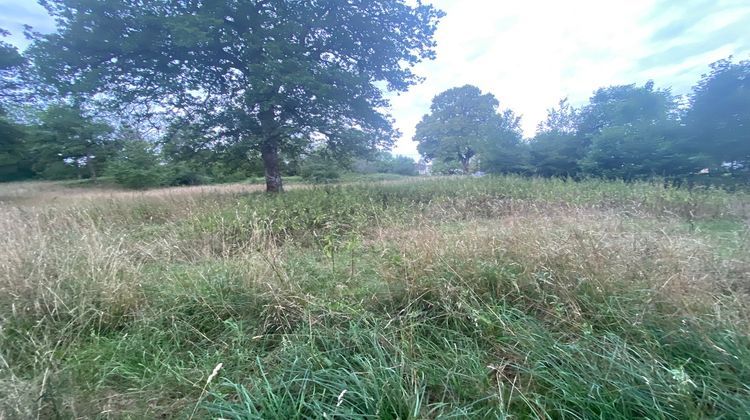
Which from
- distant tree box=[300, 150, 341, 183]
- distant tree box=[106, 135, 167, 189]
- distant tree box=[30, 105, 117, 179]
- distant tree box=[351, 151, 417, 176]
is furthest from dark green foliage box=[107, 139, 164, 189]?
distant tree box=[351, 151, 417, 176]

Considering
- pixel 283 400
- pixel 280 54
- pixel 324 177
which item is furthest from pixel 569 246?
pixel 324 177

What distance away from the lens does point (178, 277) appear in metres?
2.60

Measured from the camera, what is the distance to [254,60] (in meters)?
9.05

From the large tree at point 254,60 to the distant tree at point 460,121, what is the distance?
2320cm

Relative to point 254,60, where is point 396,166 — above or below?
below

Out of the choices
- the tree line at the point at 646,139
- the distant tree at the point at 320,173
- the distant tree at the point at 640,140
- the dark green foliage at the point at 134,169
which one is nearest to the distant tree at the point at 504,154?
the tree line at the point at 646,139

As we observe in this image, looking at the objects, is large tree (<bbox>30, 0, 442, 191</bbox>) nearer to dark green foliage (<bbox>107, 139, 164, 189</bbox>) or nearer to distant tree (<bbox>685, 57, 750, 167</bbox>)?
dark green foliage (<bbox>107, 139, 164, 189</bbox>)

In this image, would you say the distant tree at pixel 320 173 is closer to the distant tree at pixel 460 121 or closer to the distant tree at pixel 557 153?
the distant tree at pixel 557 153

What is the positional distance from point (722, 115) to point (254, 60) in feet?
64.5

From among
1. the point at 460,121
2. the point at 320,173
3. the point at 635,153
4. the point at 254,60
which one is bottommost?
the point at 320,173

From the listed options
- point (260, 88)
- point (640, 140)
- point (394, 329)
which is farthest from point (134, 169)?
point (640, 140)

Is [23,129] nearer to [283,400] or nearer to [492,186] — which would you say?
[283,400]

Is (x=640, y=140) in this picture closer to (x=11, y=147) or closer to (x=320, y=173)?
(x=320, y=173)

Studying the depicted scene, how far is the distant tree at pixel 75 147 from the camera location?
46.2 feet
